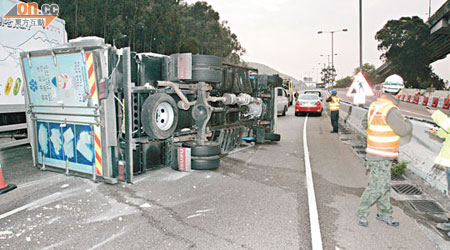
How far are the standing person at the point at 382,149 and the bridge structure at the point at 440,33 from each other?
136 feet

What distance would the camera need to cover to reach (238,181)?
6289 mm

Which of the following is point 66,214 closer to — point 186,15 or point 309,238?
point 309,238

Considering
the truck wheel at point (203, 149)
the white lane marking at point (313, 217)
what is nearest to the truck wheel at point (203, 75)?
the truck wheel at point (203, 149)

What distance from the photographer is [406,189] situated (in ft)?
19.3

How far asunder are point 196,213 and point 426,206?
349 centimetres

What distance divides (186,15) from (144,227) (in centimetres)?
7427

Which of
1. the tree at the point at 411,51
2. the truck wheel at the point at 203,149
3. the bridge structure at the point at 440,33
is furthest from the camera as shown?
the tree at the point at 411,51

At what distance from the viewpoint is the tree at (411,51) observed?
59.4 m

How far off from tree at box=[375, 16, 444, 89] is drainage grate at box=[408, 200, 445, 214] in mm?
63978

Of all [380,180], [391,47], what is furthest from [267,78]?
[391,47]

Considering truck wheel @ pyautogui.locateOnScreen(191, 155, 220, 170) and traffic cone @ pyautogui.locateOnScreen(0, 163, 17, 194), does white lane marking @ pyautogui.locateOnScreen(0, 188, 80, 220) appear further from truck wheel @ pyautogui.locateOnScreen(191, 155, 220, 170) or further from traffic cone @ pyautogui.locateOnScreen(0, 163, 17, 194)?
truck wheel @ pyautogui.locateOnScreen(191, 155, 220, 170)

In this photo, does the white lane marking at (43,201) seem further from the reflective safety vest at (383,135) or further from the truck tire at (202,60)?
the reflective safety vest at (383,135)

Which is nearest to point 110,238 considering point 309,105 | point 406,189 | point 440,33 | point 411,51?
point 406,189

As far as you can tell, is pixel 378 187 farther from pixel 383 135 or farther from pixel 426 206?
pixel 426 206
